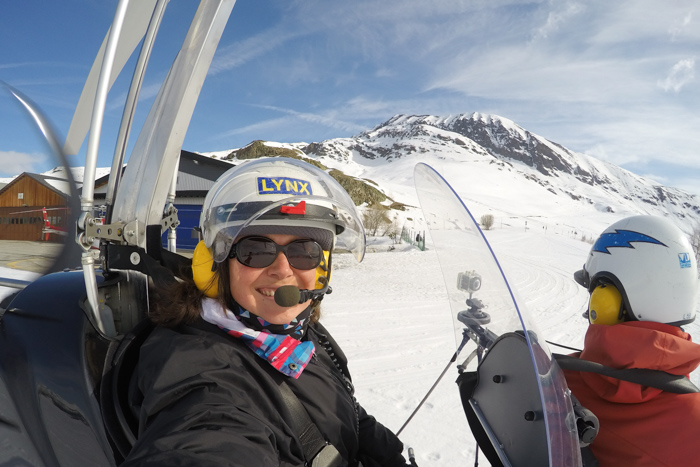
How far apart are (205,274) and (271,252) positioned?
287 mm

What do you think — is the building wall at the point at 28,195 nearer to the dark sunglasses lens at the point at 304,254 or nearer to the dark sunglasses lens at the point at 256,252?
the dark sunglasses lens at the point at 256,252

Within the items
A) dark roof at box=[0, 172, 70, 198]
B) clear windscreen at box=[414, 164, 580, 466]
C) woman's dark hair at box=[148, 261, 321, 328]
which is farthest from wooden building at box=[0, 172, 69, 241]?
clear windscreen at box=[414, 164, 580, 466]

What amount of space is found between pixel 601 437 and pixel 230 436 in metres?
1.58

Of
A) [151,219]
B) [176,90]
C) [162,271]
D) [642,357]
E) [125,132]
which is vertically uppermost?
[176,90]

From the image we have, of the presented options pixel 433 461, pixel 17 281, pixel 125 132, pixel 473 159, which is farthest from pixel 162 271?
pixel 473 159

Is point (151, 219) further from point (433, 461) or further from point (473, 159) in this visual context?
point (473, 159)

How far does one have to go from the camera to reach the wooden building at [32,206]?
243 cm

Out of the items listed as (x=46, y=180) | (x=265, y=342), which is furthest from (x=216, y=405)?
(x=46, y=180)

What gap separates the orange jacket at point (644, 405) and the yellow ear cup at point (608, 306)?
0.11 metres

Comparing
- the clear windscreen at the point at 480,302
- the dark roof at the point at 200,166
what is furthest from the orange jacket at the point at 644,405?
the dark roof at the point at 200,166

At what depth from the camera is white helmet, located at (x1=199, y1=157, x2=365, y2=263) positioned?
1.54 meters

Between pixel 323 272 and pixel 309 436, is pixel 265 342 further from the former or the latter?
pixel 323 272

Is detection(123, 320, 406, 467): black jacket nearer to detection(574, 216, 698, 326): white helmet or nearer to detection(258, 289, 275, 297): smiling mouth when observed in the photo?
detection(258, 289, 275, 297): smiling mouth

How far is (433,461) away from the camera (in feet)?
10.6
